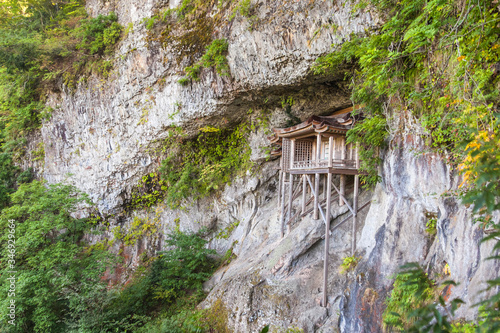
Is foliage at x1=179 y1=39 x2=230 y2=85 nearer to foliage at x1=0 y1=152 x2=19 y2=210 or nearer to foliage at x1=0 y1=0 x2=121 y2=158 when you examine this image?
foliage at x1=0 y1=0 x2=121 y2=158

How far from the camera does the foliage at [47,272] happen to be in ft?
30.0

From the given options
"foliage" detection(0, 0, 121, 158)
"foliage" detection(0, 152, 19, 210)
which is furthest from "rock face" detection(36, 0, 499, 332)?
"foliage" detection(0, 152, 19, 210)

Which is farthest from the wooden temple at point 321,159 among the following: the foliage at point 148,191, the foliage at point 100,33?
the foliage at point 100,33

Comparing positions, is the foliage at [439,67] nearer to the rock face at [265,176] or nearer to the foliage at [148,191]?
the rock face at [265,176]

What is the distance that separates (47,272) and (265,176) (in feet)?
29.2

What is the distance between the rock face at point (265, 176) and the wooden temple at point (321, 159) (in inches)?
22.9

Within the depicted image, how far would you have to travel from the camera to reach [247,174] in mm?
12477

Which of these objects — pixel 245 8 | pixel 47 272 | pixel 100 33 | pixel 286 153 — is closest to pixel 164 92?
pixel 245 8

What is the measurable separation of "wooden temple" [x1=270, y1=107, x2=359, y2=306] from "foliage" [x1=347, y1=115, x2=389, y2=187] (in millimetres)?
655

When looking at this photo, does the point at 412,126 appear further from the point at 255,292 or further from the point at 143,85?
the point at 143,85

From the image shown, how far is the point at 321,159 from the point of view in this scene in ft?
27.7

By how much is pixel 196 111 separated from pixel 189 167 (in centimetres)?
332

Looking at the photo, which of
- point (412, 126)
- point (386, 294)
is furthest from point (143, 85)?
point (386, 294)

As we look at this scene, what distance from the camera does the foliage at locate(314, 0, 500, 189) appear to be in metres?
3.85
